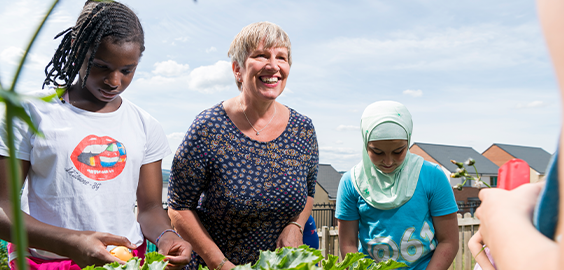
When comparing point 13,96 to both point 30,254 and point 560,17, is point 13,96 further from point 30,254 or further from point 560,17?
point 30,254

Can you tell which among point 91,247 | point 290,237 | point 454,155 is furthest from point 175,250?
point 454,155

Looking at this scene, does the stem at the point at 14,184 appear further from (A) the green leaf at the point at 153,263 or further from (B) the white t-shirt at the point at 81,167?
(B) the white t-shirt at the point at 81,167

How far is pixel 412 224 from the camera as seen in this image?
2635 mm

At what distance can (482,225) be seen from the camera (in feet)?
2.21

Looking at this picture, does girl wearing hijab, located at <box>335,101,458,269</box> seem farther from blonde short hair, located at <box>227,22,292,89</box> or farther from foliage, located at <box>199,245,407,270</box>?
foliage, located at <box>199,245,407,270</box>

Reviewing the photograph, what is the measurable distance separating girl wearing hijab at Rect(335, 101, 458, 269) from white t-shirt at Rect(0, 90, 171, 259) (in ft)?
4.95

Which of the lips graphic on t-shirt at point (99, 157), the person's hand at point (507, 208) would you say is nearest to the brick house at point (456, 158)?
the lips graphic on t-shirt at point (99, 157)

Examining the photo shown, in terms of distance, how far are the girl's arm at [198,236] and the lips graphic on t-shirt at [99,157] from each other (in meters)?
0.55

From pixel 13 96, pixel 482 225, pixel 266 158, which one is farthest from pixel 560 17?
pixel 266 158

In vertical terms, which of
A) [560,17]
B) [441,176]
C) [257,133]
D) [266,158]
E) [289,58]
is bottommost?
[441,176]

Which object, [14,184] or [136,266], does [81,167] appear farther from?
[14,184]

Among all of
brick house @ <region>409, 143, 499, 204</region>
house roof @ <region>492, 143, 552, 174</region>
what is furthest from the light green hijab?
house roof @ <region>492, 143, 552, 174</region>

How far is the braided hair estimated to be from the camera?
6.28 ft

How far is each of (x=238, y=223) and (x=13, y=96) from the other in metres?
2.22
